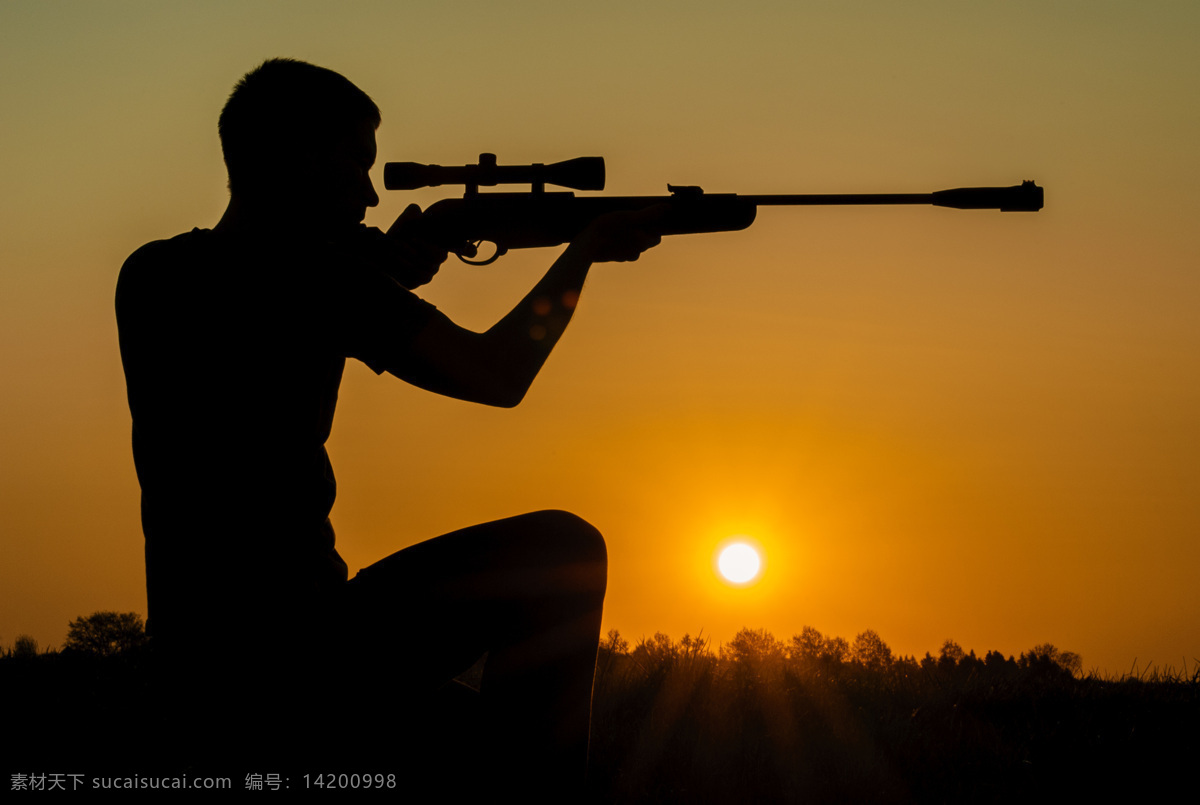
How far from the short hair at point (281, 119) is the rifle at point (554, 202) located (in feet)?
5.08

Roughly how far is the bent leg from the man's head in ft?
4.14

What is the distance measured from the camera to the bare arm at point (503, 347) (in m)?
3.03

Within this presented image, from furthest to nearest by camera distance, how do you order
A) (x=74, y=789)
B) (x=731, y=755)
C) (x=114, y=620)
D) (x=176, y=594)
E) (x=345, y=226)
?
1. (x=114, y=620)
2. (x=731, y=755)
3. (x=74, y=789)
4. (x=345, y=226)
5. (x=176, y=594)

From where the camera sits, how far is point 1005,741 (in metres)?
4.68

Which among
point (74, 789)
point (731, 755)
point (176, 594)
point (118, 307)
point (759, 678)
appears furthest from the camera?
point (759, 678)

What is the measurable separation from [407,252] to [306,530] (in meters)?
1.77

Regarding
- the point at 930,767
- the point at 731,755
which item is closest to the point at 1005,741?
the point at 930,767

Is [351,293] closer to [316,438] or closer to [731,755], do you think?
[316,438]

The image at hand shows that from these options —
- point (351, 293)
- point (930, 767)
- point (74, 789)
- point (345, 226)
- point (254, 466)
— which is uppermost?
point (345, 226)

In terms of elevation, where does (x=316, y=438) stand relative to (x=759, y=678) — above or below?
above

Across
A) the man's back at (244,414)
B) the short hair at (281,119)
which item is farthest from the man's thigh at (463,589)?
the short hair at (281,119)

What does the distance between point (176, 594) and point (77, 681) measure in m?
3.60

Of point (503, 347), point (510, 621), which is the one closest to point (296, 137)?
point (503, 347)

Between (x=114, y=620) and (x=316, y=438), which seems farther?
(x=114, y=620)
